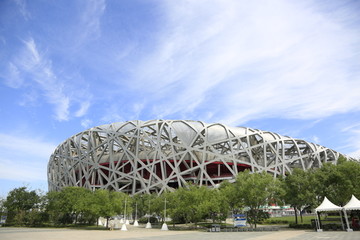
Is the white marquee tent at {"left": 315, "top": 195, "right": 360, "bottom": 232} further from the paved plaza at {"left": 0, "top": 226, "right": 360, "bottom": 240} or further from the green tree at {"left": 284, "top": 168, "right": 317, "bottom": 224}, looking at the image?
A: the green tree at {"left": 284, "top": 168, "right": 317, "bottom": 224}

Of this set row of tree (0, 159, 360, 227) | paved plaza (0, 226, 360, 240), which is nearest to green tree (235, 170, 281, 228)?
row of tree (0, 159, 360, 227)

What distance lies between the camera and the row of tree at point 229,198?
28828 mm

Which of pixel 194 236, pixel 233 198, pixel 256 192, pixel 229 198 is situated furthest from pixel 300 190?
pixel 194 236

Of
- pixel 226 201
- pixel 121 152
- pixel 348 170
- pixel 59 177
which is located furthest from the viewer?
pixel 59 177

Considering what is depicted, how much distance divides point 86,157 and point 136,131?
14540 mm

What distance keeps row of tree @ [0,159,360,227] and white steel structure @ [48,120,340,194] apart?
47.4ft

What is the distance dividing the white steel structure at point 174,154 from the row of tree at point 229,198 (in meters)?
14.4

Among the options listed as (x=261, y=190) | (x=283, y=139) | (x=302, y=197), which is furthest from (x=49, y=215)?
(x=283, y=139)

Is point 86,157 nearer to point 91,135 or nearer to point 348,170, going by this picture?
point 91,135

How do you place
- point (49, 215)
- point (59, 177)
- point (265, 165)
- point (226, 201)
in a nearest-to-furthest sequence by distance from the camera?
point (226, 201), point (49, 215), point (265, 165), point (59, 177)

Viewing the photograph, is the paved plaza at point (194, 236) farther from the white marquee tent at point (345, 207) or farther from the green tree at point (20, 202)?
the green tree at point (20, 202)

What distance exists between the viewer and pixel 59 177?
67.5 metres

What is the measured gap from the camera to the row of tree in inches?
1135

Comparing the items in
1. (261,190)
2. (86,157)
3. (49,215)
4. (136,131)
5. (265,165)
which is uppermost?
(136,131)
